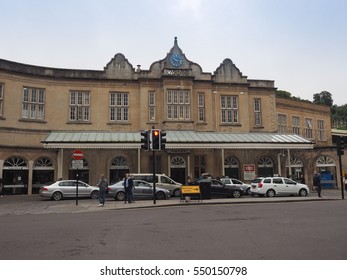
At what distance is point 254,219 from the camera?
38.7 ft

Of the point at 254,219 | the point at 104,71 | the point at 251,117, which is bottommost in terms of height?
the point at 254,219

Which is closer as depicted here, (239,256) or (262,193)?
(239,256)

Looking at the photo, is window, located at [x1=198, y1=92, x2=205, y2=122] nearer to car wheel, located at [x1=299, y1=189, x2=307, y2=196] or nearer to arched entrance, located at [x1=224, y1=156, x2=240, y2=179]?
arched entrance, located at [x1=224, y1=156, x2=240, y2=179]

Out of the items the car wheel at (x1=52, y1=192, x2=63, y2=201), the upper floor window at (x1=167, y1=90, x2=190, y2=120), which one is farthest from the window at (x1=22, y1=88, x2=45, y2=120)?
the upper floor window at (x1=167, y1=90, x2=190, y2=120)

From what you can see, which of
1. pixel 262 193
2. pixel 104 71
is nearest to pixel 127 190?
pixel 262 193

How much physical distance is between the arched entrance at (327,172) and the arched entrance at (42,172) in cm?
2566

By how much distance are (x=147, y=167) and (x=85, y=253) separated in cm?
2192

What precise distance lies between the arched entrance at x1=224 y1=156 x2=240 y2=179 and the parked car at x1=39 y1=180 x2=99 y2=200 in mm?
12442

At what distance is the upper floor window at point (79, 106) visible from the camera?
95.9 feet

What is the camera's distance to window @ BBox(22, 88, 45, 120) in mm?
27812

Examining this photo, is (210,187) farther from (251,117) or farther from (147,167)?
(251,117)

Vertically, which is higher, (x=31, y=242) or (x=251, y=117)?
(x=251, y=117)

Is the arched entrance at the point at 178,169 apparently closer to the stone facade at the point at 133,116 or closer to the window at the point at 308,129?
the stone facade at the point at 133,116

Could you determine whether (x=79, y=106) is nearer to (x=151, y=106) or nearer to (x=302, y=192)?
(x=151, y=106)
